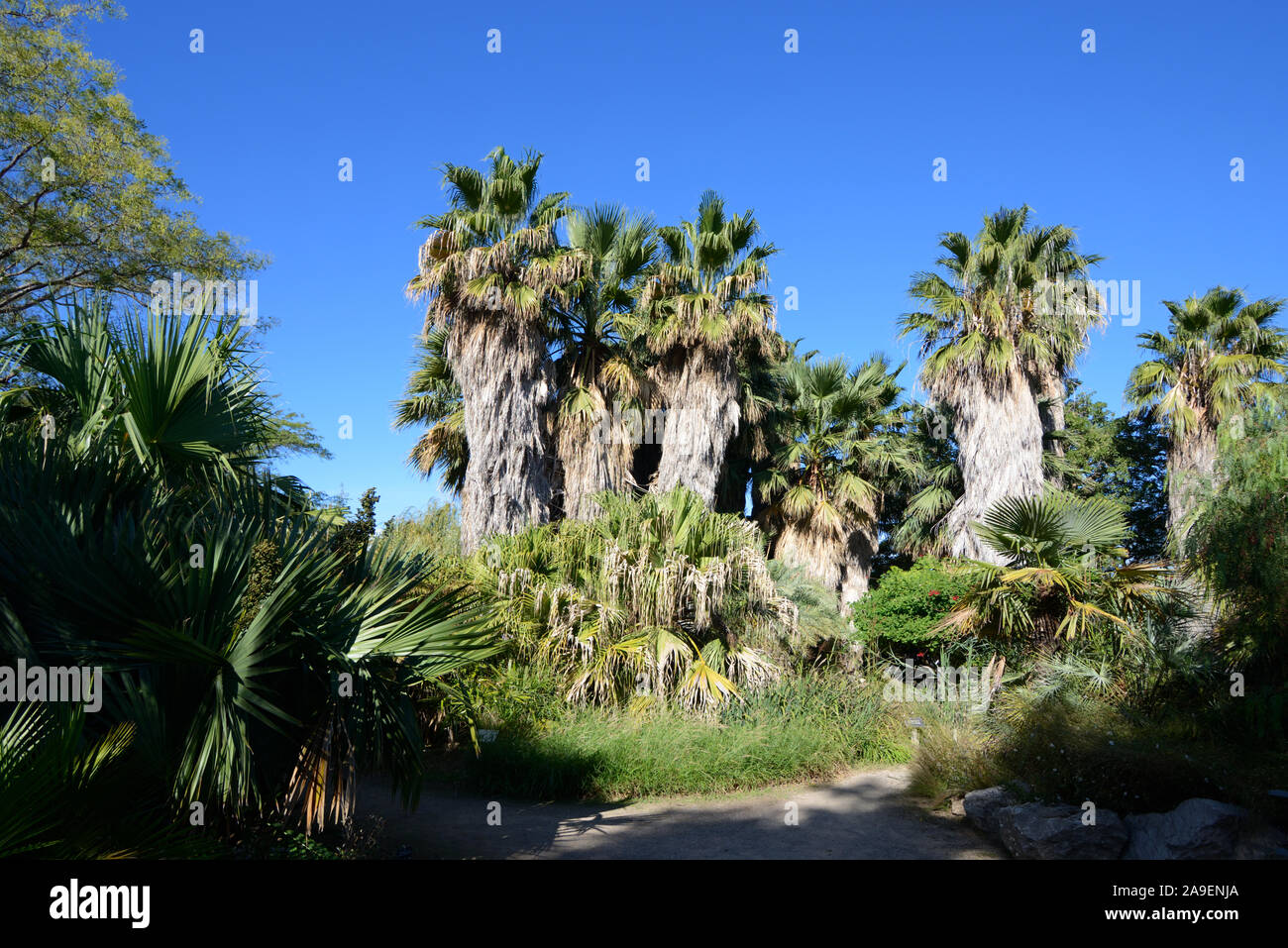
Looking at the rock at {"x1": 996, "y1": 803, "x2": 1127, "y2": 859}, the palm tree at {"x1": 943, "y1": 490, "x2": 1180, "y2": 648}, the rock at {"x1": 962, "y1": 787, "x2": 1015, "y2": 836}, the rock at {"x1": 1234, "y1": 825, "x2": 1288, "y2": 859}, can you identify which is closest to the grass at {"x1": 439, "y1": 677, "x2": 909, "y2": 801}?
the palm tree at {"x1": 943, "y1": 490, "x2": 1180, "y2": 648}

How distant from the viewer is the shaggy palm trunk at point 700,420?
1917cm

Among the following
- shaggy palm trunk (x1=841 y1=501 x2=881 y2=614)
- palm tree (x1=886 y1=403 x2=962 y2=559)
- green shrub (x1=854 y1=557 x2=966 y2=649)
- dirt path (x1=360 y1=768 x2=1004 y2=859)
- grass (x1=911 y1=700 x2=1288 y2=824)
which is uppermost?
palm tree (x1=886 y1=403 x2=962 y2=559)

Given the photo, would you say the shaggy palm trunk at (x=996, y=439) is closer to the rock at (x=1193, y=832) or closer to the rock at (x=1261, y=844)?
the rock at (x=1261, y=844)

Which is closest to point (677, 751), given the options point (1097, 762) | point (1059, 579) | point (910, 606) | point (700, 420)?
point (1097, 762)

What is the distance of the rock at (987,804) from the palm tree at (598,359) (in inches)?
468

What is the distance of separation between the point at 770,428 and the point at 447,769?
46.4 feet

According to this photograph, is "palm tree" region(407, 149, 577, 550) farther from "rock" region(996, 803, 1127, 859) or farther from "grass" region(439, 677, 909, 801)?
"rock" region(996, 803, 1127, 859)

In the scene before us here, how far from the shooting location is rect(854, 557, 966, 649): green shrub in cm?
1399

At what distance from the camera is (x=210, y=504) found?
19.3 ft

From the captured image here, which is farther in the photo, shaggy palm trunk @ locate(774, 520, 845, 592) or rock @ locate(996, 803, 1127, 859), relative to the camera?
shaggy palm trunk @ locate(774, 520, 845, 592)

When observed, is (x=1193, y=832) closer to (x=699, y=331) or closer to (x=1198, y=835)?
(x=1198, y=835)

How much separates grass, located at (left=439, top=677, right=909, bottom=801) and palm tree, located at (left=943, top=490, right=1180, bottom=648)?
219 cm
